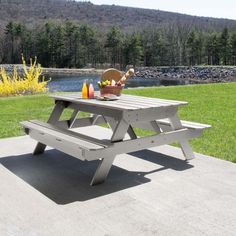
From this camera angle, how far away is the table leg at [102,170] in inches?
115

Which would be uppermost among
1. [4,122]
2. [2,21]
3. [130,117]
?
[2,21]

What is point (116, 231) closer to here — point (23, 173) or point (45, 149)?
point (23, 173)

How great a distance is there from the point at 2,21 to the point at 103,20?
74.0 feet

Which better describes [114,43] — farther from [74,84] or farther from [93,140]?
[93,140]

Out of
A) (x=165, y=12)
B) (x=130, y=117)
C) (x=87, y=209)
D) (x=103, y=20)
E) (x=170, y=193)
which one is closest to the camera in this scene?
(x=87, y=209)

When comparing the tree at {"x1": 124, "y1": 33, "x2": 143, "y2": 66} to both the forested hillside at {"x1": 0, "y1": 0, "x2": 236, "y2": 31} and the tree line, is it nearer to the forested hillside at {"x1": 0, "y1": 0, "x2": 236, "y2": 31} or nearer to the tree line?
the tree line

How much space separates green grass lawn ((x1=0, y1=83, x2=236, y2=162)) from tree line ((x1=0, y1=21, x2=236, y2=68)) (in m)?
46.8

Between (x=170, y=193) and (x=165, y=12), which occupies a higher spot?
(x=165, y=12)

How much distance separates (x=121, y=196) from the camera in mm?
2719

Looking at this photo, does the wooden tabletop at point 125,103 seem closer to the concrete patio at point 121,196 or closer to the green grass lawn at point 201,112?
the concrete patio at point 121,196

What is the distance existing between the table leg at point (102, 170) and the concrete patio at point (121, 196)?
0.18 ft

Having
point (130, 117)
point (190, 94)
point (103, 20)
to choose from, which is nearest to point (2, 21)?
point (103, 20)

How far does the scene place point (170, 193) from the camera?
278cm

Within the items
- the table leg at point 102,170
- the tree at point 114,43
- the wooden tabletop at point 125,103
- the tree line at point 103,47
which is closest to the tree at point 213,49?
the tree line at point 103,47
